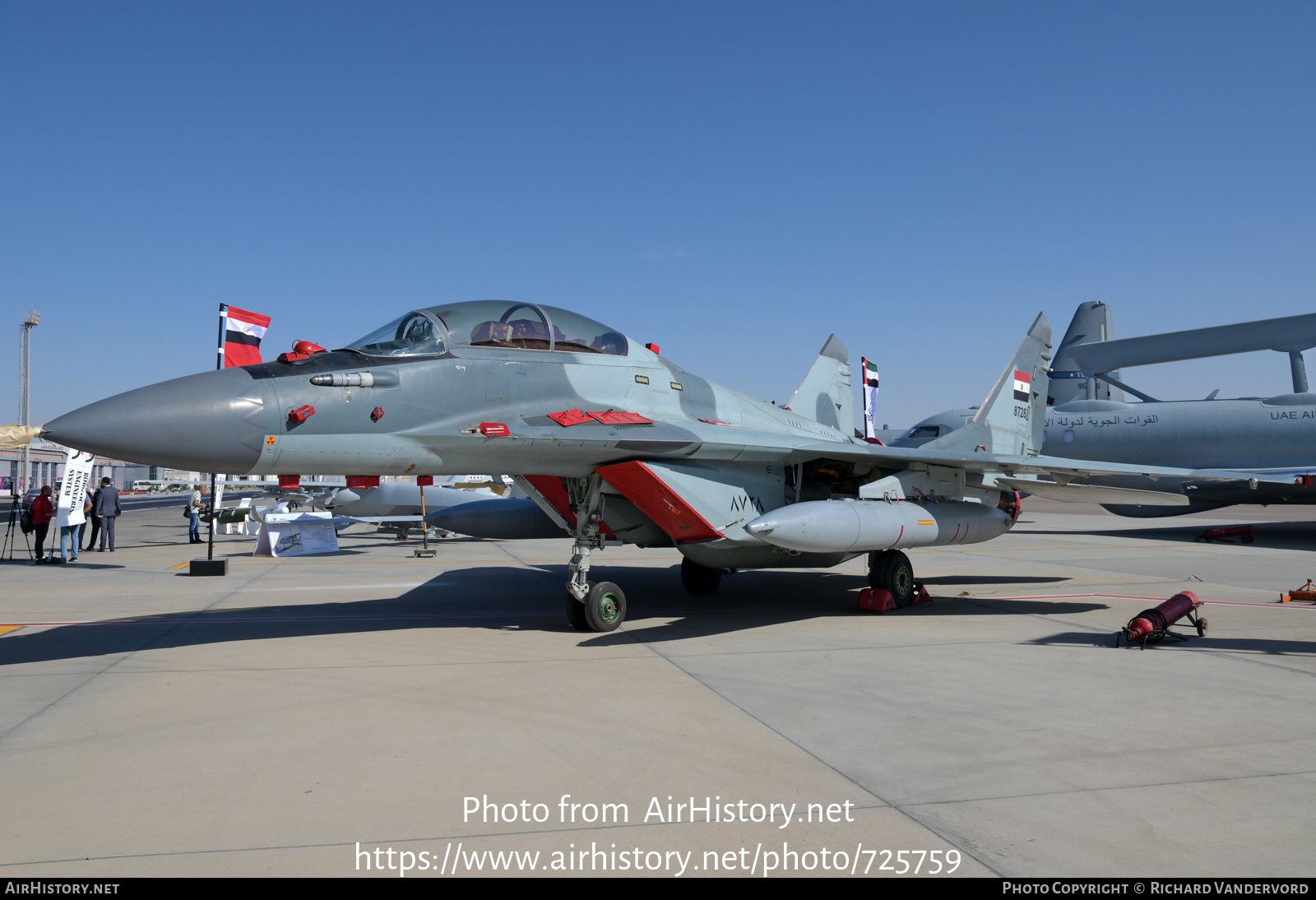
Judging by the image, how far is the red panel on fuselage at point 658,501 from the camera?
7.92m

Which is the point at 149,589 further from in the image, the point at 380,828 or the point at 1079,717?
the point at 1079,717

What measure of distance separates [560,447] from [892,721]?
3848 mm

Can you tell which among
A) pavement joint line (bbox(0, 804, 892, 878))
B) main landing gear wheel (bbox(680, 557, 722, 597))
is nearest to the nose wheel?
main landing gear wheel (bbox(680, 557, 722, 597))

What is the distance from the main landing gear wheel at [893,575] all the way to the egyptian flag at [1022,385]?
4.37 metres

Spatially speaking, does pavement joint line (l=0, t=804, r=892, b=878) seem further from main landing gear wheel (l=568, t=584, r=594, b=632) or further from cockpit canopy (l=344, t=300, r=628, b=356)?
main landing gear wheel (l=568, t=584, r=594, b=632)

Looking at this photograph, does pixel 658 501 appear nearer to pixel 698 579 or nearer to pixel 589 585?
pixel 589 585

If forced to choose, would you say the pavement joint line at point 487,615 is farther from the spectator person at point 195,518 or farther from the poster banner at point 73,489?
the spectator person at point 195,518

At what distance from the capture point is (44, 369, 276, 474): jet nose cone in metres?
5.52

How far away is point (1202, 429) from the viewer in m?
22.0

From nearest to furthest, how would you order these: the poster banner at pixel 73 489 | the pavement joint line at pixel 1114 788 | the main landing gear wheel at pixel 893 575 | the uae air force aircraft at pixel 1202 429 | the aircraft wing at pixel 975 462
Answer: the pavement joint line at pixel 1114 788
the aircraft wing at pixel 975 462
the main landing gear wheel at pixel 893 575
the poster banner at pixel 73 489
the uae air force aircraft at pixel 1202 429

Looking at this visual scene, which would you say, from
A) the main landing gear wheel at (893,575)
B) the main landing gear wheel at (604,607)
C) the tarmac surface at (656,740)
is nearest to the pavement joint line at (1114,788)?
the tarmac surface at (656,740)

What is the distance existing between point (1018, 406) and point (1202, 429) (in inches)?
505

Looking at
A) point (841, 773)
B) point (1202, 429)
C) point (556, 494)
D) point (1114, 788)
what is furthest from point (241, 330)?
point (1202, 429)

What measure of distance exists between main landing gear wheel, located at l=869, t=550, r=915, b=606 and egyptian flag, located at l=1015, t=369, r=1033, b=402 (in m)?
4.37
